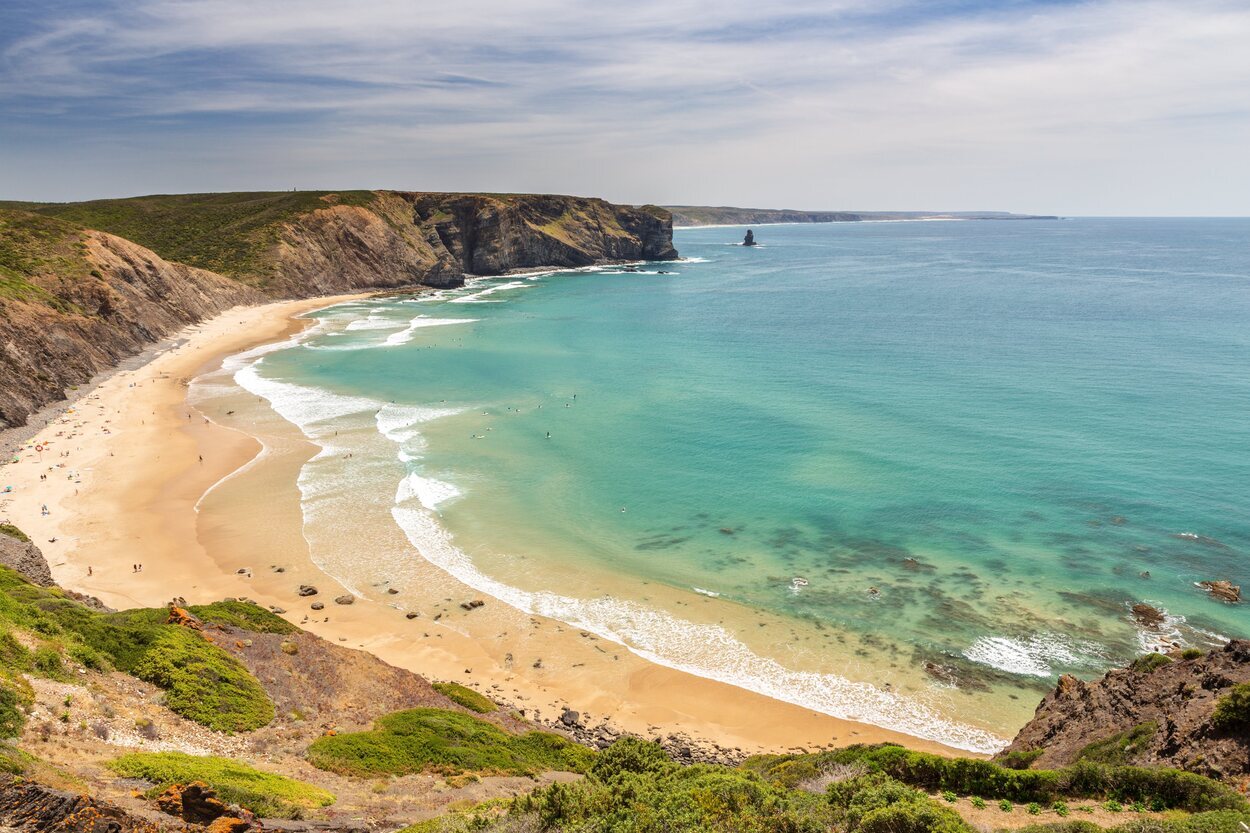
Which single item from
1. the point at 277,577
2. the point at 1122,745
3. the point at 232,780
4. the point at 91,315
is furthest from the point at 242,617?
the point at 91,315

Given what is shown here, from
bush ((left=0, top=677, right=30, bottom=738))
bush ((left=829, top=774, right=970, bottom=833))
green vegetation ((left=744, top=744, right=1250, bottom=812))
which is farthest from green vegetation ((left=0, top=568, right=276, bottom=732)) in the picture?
bush ((left=829, top=774, right=970, bottom=833))

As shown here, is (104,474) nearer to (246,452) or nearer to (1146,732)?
(246,452)

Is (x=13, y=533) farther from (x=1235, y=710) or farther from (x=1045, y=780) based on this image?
(x=1235, y=710)

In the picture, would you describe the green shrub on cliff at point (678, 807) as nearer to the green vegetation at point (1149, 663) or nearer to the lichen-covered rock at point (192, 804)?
the lichen-covered rock at point (192, 804)

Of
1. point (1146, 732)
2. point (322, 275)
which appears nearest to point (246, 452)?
point (1146, 732)

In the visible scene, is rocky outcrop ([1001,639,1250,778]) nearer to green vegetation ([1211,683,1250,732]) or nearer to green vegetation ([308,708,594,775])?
green vegetation ([1211,683,1250,732])

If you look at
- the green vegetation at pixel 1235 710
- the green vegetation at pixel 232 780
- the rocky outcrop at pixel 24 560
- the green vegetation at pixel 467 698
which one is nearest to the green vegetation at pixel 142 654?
the green vegetation at pixel 232 780

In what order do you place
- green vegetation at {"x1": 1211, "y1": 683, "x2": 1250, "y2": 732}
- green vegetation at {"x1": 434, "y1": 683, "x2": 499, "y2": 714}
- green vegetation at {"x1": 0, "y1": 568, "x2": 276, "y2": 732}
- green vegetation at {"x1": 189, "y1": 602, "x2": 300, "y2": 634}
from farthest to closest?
1. green vegetation at {"x1": 189, "y1": 602, "x2": 300, "y2": 634}
2. green vegetation at {"x1": 434, "y1": 683, "x2": 499, "y2": 714}
3. green vegetation at {"x1": 0, "y1": 568, "x2": 276, "y2": 732}
4. green vegetation at {"x1": 1211, "y1": 683, "x2": 1250, "y2": 732}
